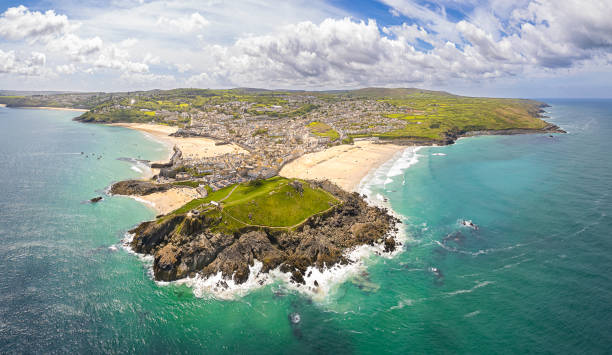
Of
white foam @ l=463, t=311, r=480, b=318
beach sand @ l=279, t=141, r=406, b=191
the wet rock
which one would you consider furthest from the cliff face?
beach sand @ l=279, t=141, r=406, b=191

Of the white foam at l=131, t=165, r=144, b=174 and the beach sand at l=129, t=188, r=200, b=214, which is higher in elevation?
the white foam at l=131, t=165, r=144, b=174

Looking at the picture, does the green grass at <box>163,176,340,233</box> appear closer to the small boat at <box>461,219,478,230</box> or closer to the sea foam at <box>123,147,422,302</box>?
the sea foam at <box>123,147,422,302</box>

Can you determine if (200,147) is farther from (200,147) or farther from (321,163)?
→ (321,163)

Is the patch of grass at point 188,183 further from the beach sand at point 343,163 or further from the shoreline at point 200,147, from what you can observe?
the shoreline at point 200,147

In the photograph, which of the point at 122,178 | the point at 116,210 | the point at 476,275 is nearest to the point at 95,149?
the point at 122,178

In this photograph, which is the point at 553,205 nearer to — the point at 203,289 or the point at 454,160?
the point at 454,160
